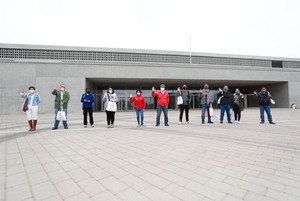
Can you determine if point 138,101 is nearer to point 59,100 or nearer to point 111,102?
point 111,102

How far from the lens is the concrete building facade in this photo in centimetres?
1753

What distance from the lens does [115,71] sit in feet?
64.9

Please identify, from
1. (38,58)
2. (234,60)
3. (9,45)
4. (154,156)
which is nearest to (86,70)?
(38,58)

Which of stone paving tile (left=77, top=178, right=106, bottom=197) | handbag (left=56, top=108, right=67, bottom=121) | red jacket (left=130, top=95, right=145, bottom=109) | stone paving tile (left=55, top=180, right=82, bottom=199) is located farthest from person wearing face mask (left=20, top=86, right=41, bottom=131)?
stone paving tile (left=77, top=178, right=106, bottom=197)

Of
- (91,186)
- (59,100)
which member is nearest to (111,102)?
(59,100)

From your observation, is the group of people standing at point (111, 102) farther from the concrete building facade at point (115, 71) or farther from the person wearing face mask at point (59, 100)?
the concrete building facade at point (115, 71)

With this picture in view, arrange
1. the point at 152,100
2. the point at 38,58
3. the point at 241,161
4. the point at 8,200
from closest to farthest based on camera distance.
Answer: the point at 8,200, the point at 241,161, the point at 38,58, the point at 152,100

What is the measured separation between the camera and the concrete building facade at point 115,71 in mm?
17531

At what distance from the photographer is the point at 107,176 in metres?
2.26

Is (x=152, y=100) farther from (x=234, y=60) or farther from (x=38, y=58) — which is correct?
(x=38, y=58)

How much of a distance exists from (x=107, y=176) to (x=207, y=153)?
2.14m

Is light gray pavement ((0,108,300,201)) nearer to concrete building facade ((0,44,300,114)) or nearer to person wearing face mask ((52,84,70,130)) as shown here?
person wearing face mask ((52,84,70,130))

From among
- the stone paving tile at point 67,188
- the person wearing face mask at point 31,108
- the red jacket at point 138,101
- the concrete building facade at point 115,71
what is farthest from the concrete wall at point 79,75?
the stone paving tile at point 67,188

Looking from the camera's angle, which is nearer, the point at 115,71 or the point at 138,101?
the point at 138,101
